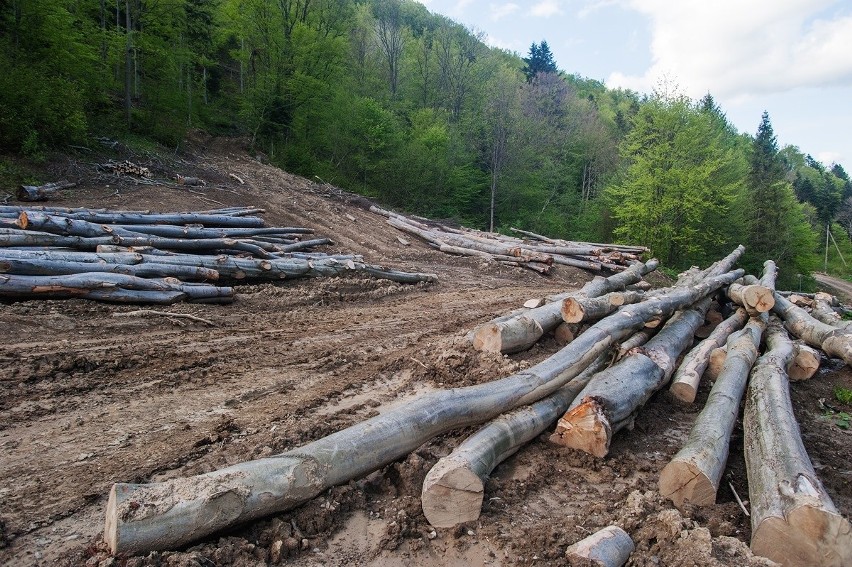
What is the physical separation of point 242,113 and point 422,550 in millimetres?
27333

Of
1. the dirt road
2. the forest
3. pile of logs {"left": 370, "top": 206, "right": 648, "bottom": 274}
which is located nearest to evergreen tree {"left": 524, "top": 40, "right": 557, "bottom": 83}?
the forest

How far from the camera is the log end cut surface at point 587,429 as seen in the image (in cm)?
441

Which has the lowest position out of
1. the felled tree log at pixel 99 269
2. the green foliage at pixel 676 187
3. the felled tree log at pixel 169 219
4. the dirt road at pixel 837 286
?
the dirt road at pixel 837 286

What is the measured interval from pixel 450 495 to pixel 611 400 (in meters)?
1.93

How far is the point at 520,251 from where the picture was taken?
54.1ft

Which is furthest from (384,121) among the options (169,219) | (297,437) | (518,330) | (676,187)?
(297,437)

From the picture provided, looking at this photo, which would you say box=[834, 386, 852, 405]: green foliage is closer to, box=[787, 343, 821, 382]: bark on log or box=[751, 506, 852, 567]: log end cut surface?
box=[787, 343, 821, 382]: bark on log

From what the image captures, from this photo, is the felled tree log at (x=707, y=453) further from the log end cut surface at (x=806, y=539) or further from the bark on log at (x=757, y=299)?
the bark on log at (x=757, y=299)

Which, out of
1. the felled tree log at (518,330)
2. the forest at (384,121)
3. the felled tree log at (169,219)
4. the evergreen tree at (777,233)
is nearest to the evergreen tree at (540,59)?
the forest at (384,121)

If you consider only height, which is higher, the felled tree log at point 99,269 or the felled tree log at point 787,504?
the felled tree log at point 99,269

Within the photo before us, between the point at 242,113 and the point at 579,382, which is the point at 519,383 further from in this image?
the point at 242,113

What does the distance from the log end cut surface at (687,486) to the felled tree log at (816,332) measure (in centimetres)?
550

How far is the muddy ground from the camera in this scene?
3109 mm

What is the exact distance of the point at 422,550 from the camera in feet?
10.6
